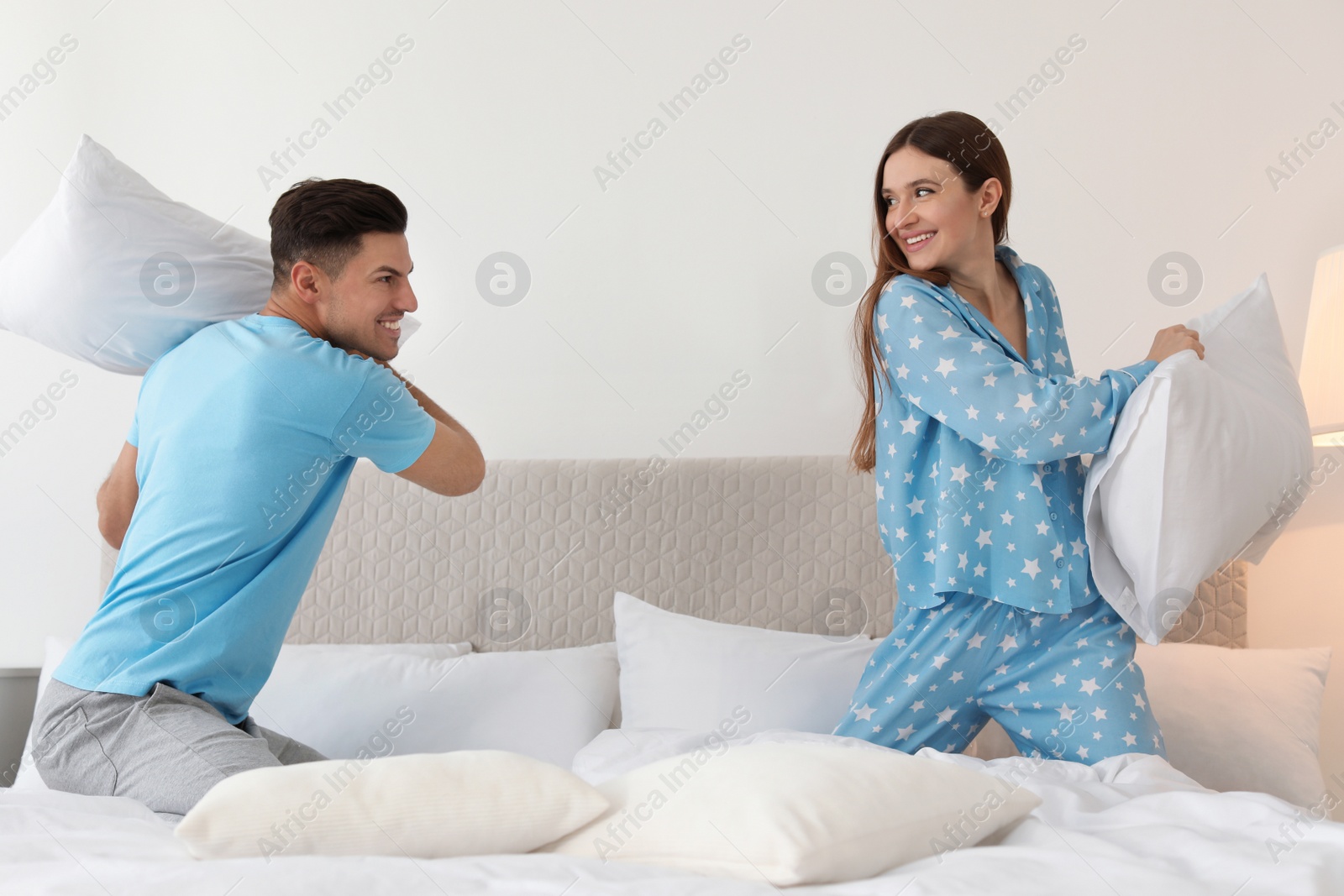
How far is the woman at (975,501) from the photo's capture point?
1424 millimetres

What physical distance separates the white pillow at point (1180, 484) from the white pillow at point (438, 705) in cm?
90

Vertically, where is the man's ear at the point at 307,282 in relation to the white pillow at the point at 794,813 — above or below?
Answer: below

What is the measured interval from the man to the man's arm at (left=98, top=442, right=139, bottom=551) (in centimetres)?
11

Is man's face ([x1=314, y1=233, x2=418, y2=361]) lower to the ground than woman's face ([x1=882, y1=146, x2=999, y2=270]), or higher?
lower

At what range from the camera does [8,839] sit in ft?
3.05

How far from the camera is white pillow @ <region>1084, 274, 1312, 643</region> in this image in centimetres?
138

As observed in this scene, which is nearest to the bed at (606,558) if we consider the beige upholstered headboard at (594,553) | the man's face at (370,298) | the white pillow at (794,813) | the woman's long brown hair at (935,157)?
the beige upholstered headboard at (594,553)

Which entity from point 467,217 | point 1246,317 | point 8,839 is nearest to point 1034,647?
point 1246,317

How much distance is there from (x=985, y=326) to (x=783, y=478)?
648 millimetres

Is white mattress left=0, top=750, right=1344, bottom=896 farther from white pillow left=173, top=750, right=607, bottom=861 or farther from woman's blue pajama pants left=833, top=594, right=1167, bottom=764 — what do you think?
woman's blue pajama pants left=833, top=594, right=1167, bottom=764

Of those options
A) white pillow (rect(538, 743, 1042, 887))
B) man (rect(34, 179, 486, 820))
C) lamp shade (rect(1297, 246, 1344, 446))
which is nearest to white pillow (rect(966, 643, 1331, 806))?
lamp shade (rect(1297, 246, 1344, 446))

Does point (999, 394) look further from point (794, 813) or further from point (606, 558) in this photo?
point (606, 558)

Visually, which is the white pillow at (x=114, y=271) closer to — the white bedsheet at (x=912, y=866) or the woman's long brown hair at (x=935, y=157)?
the white bedsheet at (x=912, y=866)

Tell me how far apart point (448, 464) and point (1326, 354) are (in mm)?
1600
